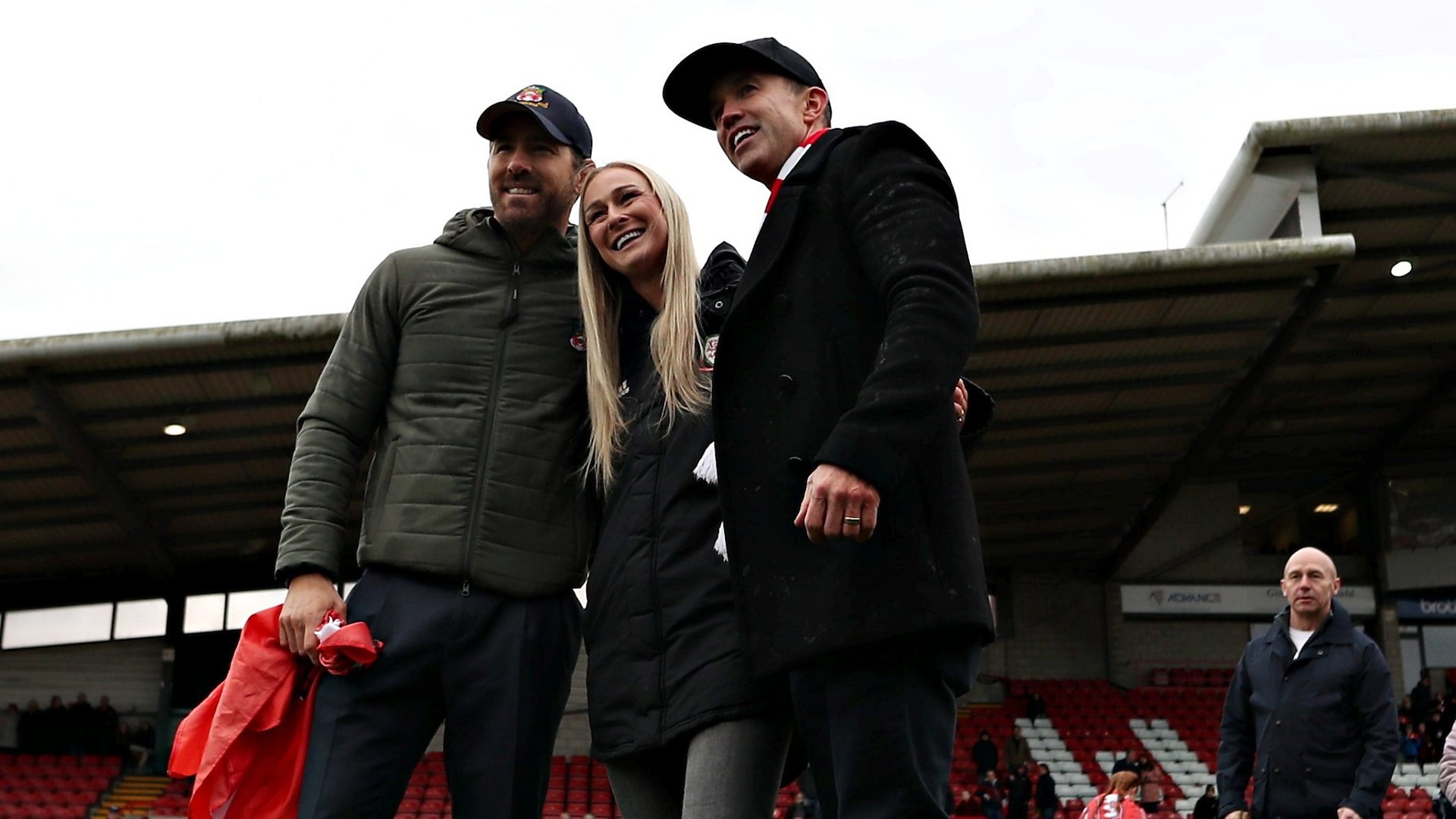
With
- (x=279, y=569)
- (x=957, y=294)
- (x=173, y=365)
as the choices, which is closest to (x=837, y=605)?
(x=957, y=294)

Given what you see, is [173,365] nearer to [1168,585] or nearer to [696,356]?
[696,356]

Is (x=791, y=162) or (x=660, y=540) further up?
(x=791, y=162)

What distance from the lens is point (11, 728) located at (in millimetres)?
24531

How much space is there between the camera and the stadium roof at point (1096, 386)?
680 inches

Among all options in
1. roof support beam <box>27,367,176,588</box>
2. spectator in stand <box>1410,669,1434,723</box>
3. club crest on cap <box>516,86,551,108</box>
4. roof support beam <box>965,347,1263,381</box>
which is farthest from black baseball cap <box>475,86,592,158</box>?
spectator in stand <box>1410,669,1434,723</box>

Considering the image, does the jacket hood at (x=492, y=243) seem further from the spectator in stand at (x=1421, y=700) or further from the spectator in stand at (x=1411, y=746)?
the spectator in stand at (x=1421, y=700)

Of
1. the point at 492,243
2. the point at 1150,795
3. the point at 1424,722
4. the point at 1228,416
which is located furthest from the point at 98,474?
the point at 1424,722

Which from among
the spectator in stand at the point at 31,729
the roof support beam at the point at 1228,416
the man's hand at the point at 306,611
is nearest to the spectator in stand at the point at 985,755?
the roof support beam at the point at 1228,416

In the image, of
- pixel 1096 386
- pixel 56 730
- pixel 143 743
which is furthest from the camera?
pixel 143 743

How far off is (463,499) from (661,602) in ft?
1.87

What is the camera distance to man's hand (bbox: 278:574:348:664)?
3.05 metres

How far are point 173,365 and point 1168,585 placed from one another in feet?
57.7

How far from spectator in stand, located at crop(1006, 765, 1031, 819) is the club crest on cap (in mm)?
18200

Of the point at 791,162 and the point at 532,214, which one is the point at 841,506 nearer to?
the point at 791,162
